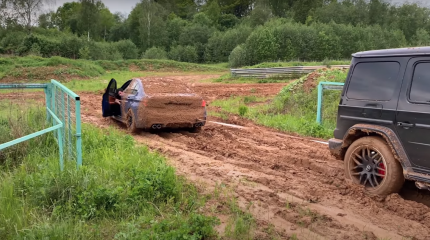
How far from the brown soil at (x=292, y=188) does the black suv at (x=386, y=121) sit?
34cm

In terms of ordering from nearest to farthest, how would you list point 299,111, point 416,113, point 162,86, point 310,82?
point 416,113 < point 162,86 < point 299,111 < point 310,82

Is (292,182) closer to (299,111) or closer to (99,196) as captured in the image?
(99,196)

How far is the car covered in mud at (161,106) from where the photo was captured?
33.3 feet

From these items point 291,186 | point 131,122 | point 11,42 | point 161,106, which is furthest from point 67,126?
point 11,42

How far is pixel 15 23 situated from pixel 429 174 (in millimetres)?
61440

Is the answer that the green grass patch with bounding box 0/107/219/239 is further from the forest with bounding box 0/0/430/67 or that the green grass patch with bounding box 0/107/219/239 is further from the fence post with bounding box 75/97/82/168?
the forest with bounding box 0/0/430/67

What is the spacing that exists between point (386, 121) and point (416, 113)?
484 millimetres

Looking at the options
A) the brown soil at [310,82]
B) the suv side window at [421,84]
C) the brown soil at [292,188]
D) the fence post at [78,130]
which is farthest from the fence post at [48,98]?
the brown soil at [310,82]

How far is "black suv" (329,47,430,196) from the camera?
5402 millimetres

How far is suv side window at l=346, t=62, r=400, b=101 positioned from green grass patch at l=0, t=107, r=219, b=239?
282cm

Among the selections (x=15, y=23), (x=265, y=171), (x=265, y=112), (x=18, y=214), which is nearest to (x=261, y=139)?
(x=265, y=171)

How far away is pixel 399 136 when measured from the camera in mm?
5621

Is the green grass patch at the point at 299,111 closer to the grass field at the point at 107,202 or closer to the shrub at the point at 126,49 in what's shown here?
the grass field at the point at 107,202

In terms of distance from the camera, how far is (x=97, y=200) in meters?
5.20
